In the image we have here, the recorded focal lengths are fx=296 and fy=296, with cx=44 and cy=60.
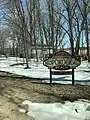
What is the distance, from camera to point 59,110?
7.26 m

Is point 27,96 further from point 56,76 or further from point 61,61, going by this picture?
point 56,76

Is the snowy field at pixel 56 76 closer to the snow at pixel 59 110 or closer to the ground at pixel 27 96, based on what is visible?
the ground at pixel 27 96

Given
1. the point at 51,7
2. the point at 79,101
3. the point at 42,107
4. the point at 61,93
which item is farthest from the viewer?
the point at 51,7

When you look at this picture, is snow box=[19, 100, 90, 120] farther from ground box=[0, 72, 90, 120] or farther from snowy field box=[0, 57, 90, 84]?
snowy field box=[0, 57, 90, 84]

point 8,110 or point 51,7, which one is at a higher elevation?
point 51,7

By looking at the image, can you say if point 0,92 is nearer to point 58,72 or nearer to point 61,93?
point 61,93

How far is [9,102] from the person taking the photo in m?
7.78

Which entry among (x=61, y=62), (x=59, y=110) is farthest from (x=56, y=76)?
(x=59, y=110)

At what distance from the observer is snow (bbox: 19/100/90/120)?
22.2 ft

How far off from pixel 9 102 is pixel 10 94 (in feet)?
3.13

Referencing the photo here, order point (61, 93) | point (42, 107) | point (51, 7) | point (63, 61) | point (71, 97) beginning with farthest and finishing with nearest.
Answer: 1. point (51, 7)
2. point (63, 61)
3. point (61, 93)
4. point (71, 97)
5. point (42, 107)

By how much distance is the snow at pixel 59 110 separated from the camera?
6773mm

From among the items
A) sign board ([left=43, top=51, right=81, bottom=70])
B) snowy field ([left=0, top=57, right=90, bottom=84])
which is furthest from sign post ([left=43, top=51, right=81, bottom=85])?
snowy field ([left=0, top=57, right=90, bottom=84])

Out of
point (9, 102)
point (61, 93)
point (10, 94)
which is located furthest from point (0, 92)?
point (61, 93)
